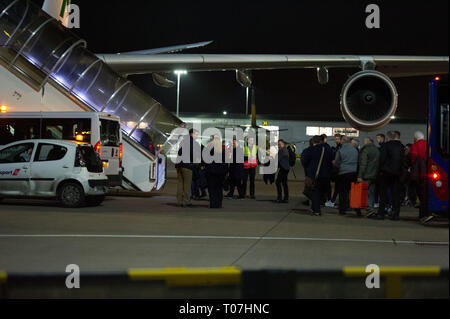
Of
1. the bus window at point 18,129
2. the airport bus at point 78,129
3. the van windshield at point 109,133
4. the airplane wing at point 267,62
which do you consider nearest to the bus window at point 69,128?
the airport bus at point 78,129

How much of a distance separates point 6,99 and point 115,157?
10.3 feet

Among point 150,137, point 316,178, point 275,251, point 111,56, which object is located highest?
point 111,56

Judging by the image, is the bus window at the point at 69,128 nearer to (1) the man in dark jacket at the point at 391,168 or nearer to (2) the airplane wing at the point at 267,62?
(2) the airplane wing at the point at 267,62

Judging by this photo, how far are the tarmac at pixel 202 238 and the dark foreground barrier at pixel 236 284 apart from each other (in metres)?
0.32

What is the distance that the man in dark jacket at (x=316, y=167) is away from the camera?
12.9 meters

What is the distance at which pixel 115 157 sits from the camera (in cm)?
1582

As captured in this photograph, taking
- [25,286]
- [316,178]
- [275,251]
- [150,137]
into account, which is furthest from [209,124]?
[25,286]

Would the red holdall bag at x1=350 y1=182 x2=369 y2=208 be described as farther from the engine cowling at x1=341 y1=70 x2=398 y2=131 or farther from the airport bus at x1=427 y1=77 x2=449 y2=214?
the airport bus at x1=427 y1=77 x2=449 y2=214

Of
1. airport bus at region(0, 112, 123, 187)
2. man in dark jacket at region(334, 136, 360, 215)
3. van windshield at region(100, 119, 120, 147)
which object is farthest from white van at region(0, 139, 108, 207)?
man in dark jacket at region(334, 136, 360, 215)

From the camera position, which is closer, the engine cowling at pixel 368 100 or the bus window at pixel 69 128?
the engine cowling at pixel 368 100

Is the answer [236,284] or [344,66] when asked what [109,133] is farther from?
[236,284]

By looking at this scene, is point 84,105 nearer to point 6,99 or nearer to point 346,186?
point 6,99

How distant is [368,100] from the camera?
13.2 meters

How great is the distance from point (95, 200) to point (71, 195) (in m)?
0.66
